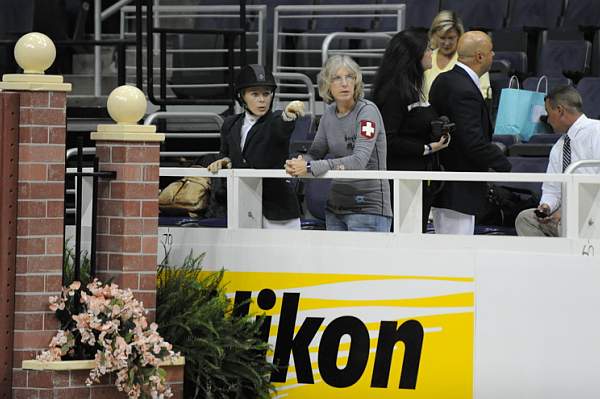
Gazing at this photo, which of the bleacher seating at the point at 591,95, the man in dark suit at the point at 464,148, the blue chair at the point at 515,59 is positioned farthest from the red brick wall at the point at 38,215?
the blue chair at the point at 515,59

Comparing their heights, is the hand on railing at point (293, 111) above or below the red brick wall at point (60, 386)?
above

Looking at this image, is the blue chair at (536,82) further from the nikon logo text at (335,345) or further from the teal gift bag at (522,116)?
the nikon logo text at (335,345)

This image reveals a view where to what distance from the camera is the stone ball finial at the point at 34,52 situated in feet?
21.2

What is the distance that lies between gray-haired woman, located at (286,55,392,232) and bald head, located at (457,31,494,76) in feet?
3.00

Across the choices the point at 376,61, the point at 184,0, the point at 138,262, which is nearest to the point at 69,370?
the point at 138,262

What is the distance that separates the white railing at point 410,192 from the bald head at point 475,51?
109 cm

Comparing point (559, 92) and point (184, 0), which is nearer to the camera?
point (559, 92)

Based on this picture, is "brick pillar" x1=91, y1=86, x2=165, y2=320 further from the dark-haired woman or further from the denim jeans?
the dark-haired woman

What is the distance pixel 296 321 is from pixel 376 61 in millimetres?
5232

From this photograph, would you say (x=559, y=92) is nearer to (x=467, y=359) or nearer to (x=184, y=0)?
(x=467, y=359)

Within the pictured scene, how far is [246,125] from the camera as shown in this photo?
7.41 m

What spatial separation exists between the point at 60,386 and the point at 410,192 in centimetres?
194

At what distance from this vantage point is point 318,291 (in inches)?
277

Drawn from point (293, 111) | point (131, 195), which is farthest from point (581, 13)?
point (131, 195)
